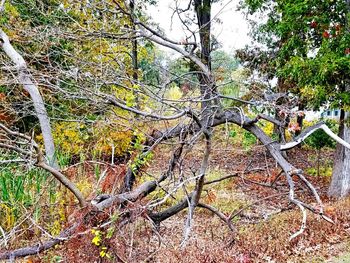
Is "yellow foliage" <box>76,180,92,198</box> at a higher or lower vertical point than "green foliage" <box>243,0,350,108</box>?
lower

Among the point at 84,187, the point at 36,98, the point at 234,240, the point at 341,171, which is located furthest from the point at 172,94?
the point at 341,171

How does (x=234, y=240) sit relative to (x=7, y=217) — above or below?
Answer: below

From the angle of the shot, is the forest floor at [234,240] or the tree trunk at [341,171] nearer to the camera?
the forest floor at [234,240]

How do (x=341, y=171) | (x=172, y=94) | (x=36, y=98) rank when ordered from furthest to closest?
(x=172, y=94)
(x=341, y=171)
(x=36, y=98)

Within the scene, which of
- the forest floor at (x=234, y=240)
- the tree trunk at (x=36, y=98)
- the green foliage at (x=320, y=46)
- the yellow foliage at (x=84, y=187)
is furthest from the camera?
the tree trunk at (x=36, y=98)

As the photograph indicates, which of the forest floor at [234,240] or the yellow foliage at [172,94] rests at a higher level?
the yellow foliage at [172,94]

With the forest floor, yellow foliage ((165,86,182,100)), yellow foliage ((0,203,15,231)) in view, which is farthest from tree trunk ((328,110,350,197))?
yellow foliage ((0,203,15,231))

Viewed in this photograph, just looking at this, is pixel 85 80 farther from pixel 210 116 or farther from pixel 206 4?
pixel 206 4

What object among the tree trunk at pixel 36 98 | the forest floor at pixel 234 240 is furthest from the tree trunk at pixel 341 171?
the tree trunk at pixel 36 98

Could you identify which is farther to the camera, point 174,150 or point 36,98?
point 36,98

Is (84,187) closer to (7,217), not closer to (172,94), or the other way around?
(7,217)

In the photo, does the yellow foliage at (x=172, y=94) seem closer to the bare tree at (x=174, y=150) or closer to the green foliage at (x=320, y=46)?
the bare tree at (x=174, y=150)

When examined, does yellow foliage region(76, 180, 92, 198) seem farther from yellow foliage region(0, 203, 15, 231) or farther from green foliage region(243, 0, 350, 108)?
green foliage region(243, 0, 350, 108)

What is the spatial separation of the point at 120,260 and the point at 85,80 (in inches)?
105
